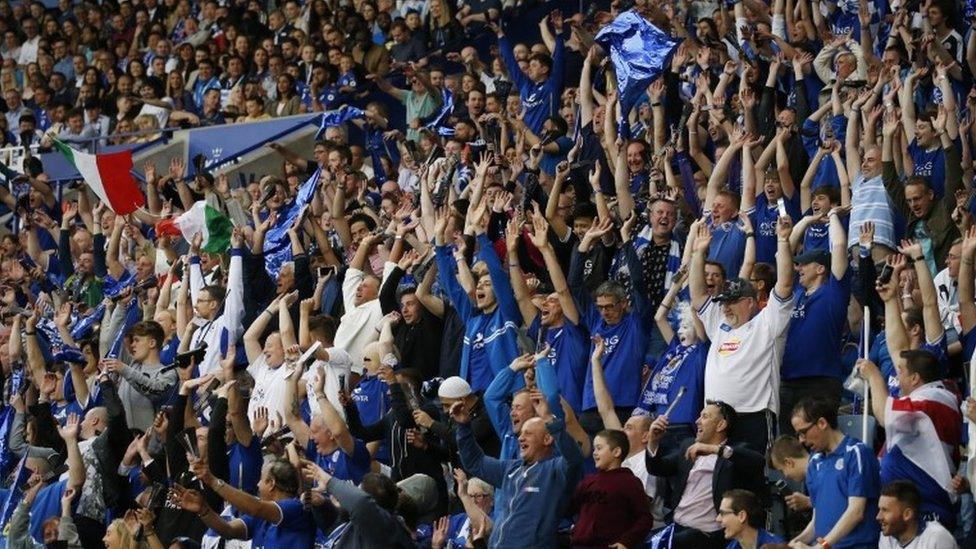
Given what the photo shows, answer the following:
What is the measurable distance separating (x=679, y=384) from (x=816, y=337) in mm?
796

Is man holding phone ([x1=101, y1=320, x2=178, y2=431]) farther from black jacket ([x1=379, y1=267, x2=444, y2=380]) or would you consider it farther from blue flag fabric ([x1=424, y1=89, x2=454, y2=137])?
blue flag fabric ([x1=424, y1=89, x2=454, y2=137])

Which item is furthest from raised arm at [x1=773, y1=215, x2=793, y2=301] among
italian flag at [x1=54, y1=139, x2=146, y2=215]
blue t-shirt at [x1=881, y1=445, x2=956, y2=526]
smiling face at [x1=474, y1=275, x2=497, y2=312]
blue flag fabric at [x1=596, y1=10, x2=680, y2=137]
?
italian flag at [x1=54, y1=139, x2=146, y2=215]

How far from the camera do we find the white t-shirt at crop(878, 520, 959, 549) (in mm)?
8164

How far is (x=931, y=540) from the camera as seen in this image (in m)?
8.17

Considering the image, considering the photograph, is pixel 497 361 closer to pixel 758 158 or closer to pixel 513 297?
pixel 513 297

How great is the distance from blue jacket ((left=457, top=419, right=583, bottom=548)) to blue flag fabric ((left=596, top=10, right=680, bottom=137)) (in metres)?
4.92

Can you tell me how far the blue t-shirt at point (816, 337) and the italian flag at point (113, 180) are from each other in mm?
7827

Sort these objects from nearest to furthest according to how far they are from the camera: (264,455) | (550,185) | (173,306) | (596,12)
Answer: (264,455), (550,185), (173,306), (596,12)

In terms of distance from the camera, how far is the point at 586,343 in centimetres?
1112

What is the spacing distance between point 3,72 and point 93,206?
3.86 metres

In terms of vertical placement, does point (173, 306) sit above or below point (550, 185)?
below

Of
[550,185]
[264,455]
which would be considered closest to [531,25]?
[550,185]

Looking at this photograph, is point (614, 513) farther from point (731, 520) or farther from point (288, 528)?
point (288, 528)

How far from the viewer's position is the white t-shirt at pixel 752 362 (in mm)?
9898
